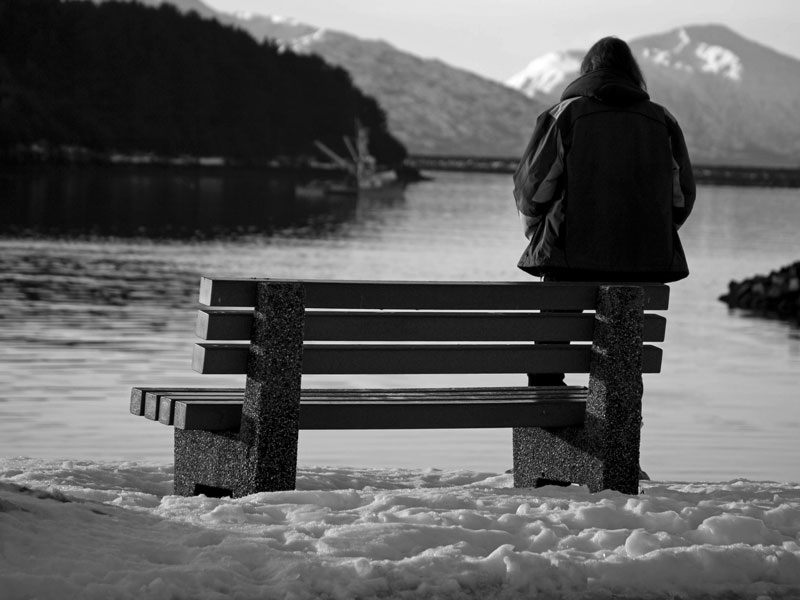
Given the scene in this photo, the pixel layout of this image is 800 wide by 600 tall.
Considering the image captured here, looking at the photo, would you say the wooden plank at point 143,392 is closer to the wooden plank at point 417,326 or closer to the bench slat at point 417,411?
the bench slat at point 417,411

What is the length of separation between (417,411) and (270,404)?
712 millimetres

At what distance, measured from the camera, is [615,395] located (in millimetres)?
7301

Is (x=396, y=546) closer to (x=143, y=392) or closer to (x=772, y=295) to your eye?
(x=143, y=392)

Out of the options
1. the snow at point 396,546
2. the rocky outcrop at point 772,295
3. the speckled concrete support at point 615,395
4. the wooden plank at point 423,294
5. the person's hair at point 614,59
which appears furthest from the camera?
the rocky outcrop at point 772,295

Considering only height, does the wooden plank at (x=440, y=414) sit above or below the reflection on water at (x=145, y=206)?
above

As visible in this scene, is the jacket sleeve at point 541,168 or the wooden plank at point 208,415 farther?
the jacket sleeve at point 541,168

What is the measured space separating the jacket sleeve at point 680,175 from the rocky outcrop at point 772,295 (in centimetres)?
2055

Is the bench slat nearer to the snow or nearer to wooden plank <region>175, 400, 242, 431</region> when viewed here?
wooden plank <region>175, 400, 242, 431</region>

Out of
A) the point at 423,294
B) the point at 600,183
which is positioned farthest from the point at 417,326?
the point at 600,183

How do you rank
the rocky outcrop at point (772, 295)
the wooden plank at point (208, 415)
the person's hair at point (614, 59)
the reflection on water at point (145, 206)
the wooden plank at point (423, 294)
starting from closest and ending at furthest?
the wooden plank at point (423, 294) → the wooden plank at point (208, 415) → the person's hair at point (614, 59) → the rocky outcrop at point (772, 295) → the reflection on water at point (145, 206)

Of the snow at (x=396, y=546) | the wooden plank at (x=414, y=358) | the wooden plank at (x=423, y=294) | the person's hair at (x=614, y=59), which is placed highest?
the person's hair at (x=614, y=59)

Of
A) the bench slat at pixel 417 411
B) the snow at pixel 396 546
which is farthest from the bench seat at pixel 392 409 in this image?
the snow at pixel 396 546

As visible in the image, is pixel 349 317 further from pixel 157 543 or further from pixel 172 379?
Answer: pixel 172 379

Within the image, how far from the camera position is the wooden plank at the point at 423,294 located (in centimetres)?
656
